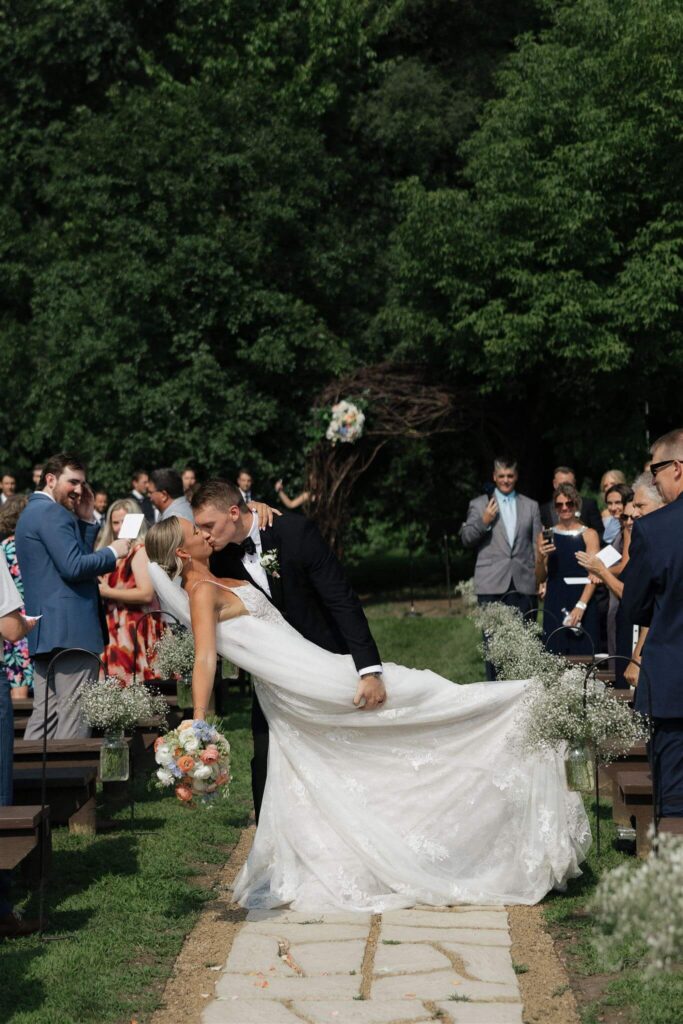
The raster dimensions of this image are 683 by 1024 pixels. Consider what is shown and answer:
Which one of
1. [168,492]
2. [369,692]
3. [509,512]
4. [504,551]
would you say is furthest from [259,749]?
[509,512]

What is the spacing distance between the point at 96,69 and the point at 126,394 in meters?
7.13

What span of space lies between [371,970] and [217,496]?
6.79 feet

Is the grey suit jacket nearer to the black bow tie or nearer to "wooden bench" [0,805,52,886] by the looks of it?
the black bow tie

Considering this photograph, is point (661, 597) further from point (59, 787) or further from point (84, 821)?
point (84, 821)

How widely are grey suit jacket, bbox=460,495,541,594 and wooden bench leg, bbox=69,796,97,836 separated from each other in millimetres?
4977

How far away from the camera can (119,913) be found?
6.61m

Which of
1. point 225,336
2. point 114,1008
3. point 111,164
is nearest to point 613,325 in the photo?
point 225,336

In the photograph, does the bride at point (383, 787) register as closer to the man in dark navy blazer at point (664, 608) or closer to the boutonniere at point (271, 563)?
the boutonniere at point (271, 563)

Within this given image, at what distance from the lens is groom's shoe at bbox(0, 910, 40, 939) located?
6.21m

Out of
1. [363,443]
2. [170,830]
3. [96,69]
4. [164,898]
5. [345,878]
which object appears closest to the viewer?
[345,878]

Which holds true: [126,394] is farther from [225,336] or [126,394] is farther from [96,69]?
[96,69]

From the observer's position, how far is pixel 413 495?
974 inches

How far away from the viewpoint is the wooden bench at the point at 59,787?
747cm

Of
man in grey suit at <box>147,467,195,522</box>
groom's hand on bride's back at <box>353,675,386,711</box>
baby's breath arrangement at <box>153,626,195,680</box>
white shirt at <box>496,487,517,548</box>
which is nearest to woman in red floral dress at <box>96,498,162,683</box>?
baby's breath arrangement at <box>153,626,195,680</box>
